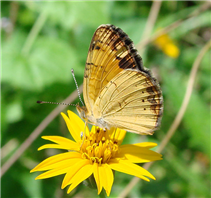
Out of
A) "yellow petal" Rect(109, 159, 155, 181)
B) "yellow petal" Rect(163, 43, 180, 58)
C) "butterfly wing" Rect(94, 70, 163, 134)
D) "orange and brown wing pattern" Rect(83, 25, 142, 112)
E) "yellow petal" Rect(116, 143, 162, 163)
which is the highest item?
"yellow petal" Rect(163, 43, 180, 58)

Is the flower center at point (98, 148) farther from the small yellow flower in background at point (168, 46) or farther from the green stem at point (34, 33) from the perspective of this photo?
the small yellow flower in background at point (168, 46)

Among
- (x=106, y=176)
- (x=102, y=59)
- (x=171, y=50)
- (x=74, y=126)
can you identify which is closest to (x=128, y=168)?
(x=106, y=176)

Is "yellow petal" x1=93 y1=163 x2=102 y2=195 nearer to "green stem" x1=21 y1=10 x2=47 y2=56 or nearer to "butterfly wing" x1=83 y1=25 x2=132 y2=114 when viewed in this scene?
"butterfly wing" x1=83 y1=25 x2=132 y2=114

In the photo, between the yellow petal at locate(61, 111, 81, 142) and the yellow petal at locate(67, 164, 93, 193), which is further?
the yellow petal at locate(61, 111, 81, 142)

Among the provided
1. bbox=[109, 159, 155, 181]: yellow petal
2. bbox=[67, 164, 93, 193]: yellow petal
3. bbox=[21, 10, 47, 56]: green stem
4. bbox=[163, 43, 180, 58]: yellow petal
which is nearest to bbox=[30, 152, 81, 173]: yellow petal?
bbox=[67, 164, 93, 193]: yellow petal

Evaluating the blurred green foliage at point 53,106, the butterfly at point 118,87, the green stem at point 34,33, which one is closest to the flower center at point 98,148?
the butterfly at point 118,87

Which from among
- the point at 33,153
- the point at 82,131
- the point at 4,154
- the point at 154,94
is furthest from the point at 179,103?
the point at 4,154
